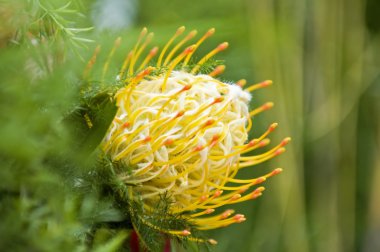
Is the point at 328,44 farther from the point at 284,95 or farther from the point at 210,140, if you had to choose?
the point at 210,140

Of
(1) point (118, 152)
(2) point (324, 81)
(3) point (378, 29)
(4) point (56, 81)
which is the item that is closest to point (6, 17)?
(4) point (56, 81)

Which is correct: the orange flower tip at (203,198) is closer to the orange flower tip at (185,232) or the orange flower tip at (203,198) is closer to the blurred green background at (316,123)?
the orange flower tip at (185,232)

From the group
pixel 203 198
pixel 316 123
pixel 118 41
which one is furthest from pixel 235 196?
pixel 316 123

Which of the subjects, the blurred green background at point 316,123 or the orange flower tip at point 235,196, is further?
the blurred green background at point 316,123

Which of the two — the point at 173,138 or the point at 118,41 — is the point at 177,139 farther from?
the point at 118,41

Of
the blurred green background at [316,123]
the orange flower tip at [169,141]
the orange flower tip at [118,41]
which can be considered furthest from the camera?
the blurred green background at [316,123]

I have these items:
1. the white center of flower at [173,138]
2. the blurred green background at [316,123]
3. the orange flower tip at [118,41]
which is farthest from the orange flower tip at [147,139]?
the blurred green background at [316,123]

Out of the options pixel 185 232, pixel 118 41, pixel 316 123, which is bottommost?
pixel 316 123

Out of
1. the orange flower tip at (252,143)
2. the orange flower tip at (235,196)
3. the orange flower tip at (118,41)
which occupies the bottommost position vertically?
the orange flower tip at (235,196)
